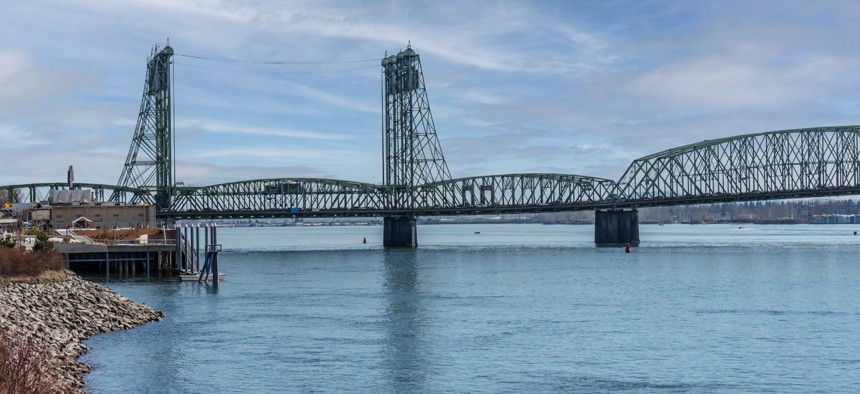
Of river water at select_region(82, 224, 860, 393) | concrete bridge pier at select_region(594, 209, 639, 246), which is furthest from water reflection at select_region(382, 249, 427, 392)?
concrete bridge pier at select_region(594, 209, 639, 246)

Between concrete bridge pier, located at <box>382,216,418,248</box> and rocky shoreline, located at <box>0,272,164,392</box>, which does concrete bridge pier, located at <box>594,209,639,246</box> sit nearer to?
concrete bridge pier, located at <box>382,216,418,248</box>

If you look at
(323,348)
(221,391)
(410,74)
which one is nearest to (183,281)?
(323,348)

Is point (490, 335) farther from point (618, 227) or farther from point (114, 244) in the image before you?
point (618, 227)

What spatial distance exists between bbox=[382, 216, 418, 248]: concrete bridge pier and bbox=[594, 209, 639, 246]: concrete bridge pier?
30.6 metres

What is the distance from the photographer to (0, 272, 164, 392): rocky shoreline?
3909 cm

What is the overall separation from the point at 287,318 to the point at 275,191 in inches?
4624

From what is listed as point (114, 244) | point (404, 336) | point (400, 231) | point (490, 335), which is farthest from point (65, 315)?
point (400, 231)

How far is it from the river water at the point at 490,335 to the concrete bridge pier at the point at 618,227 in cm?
7578

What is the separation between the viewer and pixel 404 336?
52000 mm

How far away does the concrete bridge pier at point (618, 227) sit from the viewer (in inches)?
6781

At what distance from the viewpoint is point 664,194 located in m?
190

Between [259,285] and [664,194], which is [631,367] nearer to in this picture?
[259,285]

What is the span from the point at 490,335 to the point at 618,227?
4900 inches

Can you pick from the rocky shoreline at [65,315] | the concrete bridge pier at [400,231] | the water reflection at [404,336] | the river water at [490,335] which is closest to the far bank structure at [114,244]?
the river water at [490,335]
